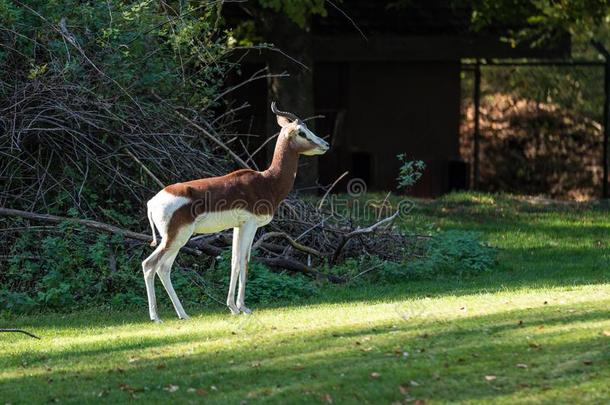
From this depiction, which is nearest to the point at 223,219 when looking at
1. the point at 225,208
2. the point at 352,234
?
the point at 225,208

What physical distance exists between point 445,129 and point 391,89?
4.53 ft

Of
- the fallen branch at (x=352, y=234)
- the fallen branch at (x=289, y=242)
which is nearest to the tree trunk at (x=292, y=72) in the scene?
the fallen branch at (x=352, y=234)

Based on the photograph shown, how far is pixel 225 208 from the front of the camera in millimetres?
11281

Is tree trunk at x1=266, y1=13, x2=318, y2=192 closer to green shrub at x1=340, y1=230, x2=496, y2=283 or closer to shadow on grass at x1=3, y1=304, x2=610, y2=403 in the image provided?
green shrub at x1=340, y1=230, x2=496, y2=283

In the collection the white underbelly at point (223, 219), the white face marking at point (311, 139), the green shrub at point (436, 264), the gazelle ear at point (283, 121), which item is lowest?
the green shrub at point (436, 264)

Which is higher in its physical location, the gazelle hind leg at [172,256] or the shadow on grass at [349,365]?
the gazelle hind leg at [172,256]

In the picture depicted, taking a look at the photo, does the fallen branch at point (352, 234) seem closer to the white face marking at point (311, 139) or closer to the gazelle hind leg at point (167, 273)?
the white face marking at point (311, 139)

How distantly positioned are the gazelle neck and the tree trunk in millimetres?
9377

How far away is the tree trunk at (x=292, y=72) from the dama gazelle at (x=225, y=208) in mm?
9444

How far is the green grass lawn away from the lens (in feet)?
26.9

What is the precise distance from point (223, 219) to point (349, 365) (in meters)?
2.94

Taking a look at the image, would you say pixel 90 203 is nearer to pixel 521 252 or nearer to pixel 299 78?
pixel 521 252

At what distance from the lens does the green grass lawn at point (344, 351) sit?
821cm

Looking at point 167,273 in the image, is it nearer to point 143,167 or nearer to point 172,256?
point 172,256
